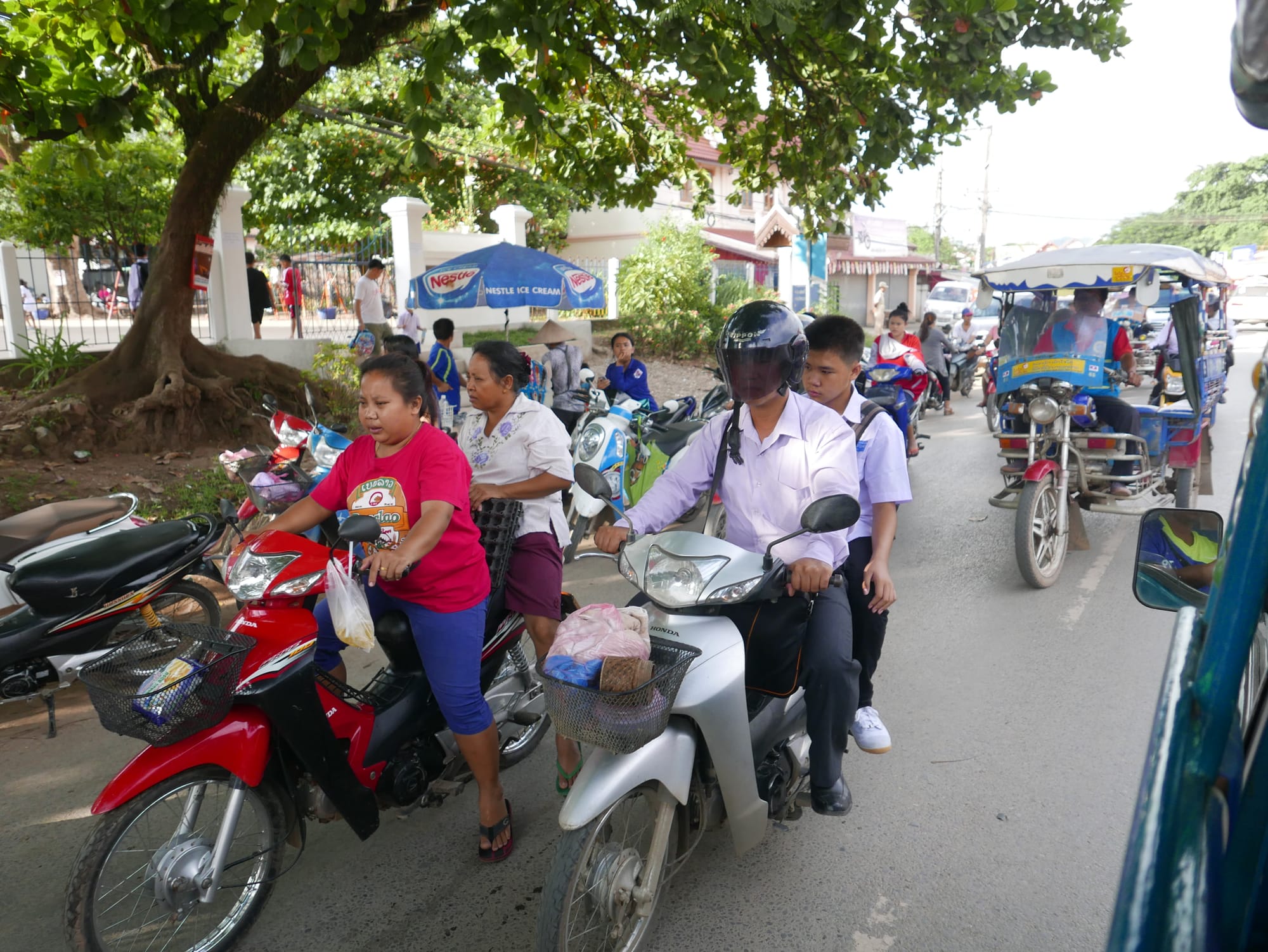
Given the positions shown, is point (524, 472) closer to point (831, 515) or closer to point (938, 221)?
point (831, 515)

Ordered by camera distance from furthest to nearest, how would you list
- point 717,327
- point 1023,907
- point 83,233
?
point 717,327 → point 83,233 → point 1023,907

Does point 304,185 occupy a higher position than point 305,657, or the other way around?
point 304,185

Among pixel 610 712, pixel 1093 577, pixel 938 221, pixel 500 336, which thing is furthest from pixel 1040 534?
pixel 938 221

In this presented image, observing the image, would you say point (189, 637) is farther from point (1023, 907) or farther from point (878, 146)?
point (878, 146)

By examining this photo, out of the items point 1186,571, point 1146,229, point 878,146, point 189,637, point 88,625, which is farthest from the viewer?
point 1146,229

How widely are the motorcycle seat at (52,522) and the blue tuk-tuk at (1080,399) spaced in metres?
5.10

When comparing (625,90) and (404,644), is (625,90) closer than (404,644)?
No

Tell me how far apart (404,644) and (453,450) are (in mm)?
673

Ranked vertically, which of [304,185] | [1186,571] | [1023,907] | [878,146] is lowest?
A: [1023,907]

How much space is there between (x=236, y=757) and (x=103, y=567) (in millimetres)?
1728

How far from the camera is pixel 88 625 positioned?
12.5 ft

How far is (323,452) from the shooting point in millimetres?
5793

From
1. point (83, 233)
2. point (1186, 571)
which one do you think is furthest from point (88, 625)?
point (83, 233)

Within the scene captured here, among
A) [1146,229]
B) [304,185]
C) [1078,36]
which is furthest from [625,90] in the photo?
[1146,229]
